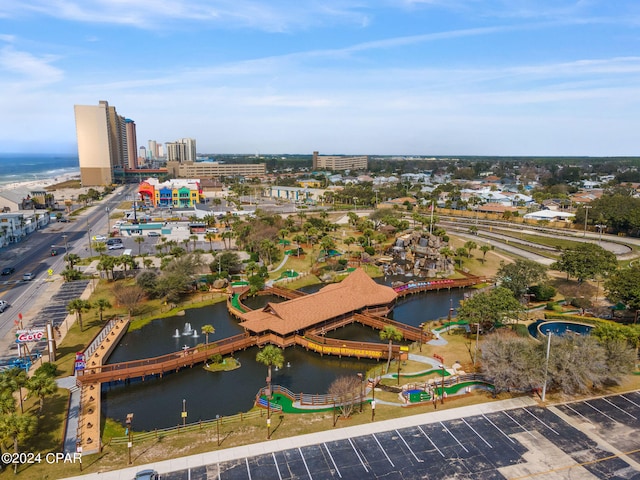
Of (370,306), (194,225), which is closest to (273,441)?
(370,306)

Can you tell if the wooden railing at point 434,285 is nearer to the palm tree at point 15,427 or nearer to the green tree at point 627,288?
the green tree at point 627,288

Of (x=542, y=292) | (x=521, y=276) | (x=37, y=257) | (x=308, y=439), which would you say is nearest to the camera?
(x=308, y=439)

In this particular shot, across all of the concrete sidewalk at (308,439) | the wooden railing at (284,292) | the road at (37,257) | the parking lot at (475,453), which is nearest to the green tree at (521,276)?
the concrete sidewalk at (308,439)

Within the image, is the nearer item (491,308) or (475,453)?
(475,453)

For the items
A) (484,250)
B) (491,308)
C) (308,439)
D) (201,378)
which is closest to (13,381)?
(201,378)

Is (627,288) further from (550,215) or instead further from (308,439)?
(550,215)

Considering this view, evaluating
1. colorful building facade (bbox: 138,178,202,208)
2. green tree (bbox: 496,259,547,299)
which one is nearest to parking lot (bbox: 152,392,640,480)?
green tree (bbox: 496,259,547,299)
